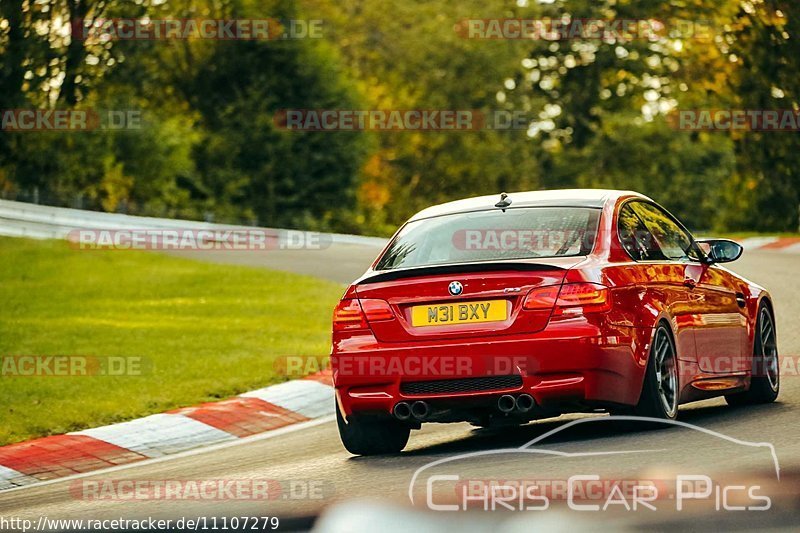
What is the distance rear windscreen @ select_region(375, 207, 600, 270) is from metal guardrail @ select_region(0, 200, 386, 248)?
816 inches

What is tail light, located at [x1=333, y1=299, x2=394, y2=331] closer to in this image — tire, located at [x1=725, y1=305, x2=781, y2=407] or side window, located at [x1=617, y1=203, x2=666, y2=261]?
side window, located at [x1=617, y1=203, x2=666, y2=261]

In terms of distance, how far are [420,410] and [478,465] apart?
975mm

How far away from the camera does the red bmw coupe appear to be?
864 centimetres

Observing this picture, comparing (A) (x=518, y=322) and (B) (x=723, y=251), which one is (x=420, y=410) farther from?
(B) (x=723, y=251)

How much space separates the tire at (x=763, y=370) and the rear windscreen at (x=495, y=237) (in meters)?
2.17

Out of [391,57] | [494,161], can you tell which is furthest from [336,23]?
[494,161]

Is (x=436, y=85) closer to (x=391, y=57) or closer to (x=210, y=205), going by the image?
(x=391, y=57)

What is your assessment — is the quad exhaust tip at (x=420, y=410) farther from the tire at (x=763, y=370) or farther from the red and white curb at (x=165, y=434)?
the tire at (x=763, y=370)

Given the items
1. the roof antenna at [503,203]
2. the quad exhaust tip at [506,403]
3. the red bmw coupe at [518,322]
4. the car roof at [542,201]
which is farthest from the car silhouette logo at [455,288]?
the roof antenna at [503,203]

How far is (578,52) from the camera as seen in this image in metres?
67.8

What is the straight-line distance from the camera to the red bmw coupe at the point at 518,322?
8641mm

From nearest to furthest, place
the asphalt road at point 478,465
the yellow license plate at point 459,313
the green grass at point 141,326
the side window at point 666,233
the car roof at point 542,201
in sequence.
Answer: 1. the asphalt road at point 478,465
2. the yellow license plate at point 459,313
3. the car roof at point 542,201
4. the side window at point 666,233
5. the green grass at point 141,326

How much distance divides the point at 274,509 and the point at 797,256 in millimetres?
19299

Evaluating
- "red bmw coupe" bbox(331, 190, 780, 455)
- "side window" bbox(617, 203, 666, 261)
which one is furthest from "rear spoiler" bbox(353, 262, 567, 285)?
"side window" bbox(617, 203, 666, 261)
